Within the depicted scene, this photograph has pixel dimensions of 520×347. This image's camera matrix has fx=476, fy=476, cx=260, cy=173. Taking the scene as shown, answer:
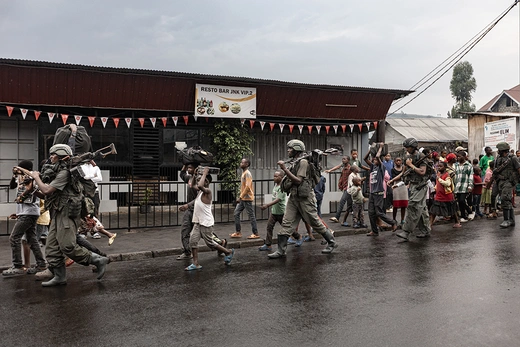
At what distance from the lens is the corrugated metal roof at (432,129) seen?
25.4 m

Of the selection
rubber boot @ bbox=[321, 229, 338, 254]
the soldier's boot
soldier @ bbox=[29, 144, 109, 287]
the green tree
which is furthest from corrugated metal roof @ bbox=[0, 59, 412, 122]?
the green tree

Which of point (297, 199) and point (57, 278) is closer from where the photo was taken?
point (57, 278)

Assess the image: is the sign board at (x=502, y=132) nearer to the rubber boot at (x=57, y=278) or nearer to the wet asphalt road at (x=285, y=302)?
the wet asphalt road at (x=285, y=302)

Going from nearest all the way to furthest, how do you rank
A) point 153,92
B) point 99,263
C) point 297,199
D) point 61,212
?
point 61,212 < point 99,263 < point 297,199 < point 153,92

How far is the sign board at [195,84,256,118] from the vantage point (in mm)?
14914

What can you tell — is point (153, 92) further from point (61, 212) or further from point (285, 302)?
point (285, 302)

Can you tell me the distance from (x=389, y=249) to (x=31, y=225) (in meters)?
5.86

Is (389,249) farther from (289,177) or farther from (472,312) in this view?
(472,312)

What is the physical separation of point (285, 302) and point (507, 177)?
7568mm

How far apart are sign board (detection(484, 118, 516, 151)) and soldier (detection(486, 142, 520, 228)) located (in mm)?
7506

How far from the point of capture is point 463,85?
4906 cm

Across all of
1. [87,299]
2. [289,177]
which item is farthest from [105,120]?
[87,299]

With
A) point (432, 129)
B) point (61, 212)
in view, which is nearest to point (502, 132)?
point (432, 129)

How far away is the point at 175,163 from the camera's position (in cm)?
1538
